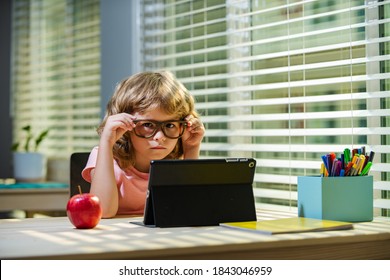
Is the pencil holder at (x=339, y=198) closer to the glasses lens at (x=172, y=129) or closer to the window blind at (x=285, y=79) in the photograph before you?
the window blind at (x=285, y=79)

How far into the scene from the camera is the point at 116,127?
6.73 feet

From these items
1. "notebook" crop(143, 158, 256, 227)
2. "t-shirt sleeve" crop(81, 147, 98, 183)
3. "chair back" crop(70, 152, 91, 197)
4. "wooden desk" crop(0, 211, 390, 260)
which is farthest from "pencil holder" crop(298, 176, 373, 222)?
"chair back" crop(70, 152, 91, 197)

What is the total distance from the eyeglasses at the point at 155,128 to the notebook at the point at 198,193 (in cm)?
31

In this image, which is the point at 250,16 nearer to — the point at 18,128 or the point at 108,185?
the point at 108,185

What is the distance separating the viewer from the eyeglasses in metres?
2.09

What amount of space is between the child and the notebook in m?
0.31

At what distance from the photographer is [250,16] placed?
272 centimetres

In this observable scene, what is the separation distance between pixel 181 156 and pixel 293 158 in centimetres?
44

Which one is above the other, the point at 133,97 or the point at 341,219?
the point at 133,97

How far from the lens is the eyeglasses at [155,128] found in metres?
2.09

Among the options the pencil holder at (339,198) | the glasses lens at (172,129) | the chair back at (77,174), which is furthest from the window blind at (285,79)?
the chair back at (77,174)

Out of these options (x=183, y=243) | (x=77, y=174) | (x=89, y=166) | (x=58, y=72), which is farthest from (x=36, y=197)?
(x=183, y=243)

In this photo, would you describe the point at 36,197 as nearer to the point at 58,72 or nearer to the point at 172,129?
the point at 58,72
